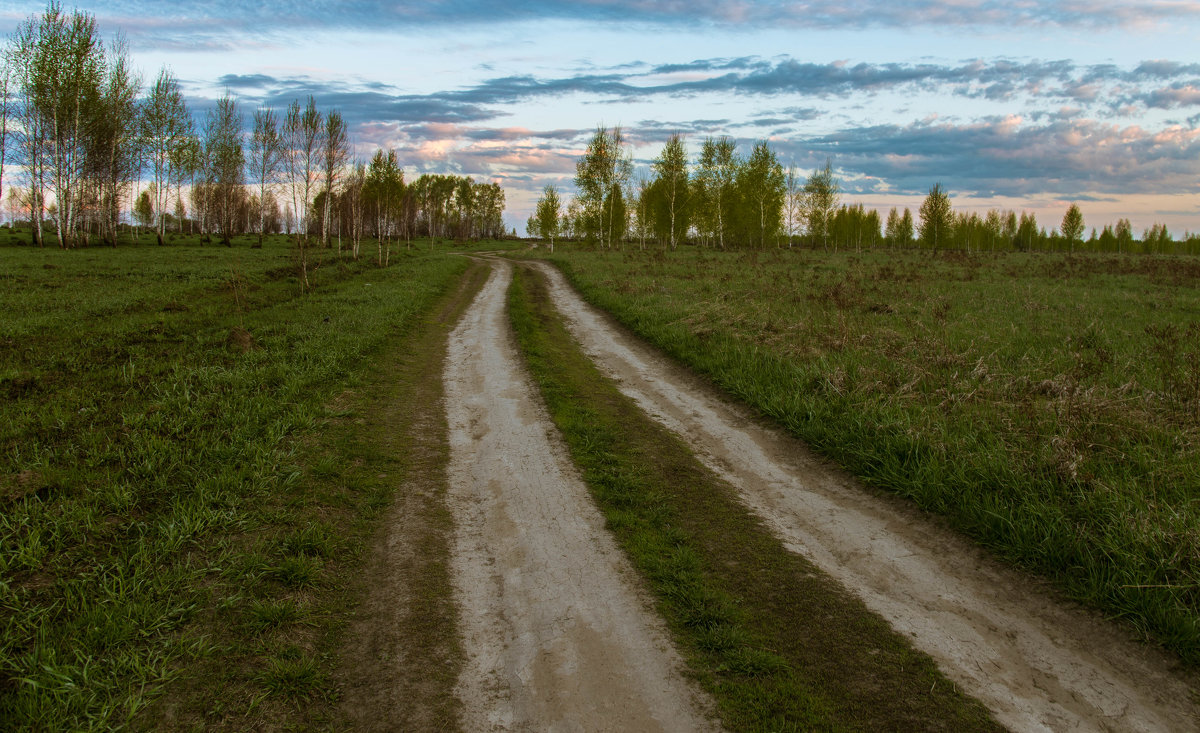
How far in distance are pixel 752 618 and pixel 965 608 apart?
5.83 feet

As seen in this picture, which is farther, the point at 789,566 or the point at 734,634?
the point at 789,566

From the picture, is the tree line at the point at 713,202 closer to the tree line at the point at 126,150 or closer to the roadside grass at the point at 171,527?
the tree line at the point at 126,150

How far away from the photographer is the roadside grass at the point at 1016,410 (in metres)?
4.83

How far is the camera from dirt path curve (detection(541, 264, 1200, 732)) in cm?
363

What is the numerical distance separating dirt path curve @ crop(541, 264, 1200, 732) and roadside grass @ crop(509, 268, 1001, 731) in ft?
0.87

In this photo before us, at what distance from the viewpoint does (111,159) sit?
47969mm

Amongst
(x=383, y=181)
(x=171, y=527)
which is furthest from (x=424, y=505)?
(x=383, y=181)

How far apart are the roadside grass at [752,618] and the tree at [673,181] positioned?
5332 cm

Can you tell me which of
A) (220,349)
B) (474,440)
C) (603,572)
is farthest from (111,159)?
(603,572)

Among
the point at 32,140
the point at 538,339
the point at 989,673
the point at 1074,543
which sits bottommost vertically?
the point at 989,673

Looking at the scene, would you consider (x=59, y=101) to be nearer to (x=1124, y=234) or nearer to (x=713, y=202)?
(x=713, y=202)

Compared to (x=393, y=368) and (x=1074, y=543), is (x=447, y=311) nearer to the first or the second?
(x=393, y=368)

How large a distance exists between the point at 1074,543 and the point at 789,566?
2.43 metres

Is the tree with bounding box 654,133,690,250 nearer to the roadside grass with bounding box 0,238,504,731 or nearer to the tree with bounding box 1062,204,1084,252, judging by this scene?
the roadside grass with bounding box 0,238,504,731
